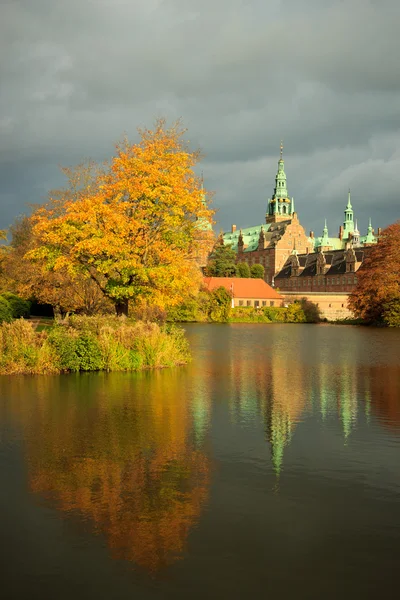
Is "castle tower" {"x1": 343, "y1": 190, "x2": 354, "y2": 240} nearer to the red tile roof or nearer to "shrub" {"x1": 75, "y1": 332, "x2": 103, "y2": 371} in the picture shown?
the red tile roof

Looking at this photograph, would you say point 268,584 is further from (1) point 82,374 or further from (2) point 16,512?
(1) point 82,374

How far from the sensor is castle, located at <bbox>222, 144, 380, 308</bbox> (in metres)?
140

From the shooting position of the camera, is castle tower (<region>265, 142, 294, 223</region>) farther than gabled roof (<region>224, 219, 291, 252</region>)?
Yes

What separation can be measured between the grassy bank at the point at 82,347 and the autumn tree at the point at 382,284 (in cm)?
5452

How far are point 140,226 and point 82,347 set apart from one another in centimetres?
758

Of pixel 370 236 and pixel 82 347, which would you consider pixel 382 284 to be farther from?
pixel 370 236

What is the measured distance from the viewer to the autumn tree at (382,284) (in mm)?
74062

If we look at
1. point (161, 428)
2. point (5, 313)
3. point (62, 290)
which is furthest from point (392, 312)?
point (161, 428)

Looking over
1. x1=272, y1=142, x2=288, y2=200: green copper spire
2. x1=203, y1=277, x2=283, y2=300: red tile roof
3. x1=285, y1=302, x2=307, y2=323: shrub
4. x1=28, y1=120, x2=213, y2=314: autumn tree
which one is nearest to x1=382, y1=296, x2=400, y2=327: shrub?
x1=285, y1=302, x2=307, y2=323: shrub

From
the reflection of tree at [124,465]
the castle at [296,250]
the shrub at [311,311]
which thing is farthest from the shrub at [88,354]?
the castle at [296,250]

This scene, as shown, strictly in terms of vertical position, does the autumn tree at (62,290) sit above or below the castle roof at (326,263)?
below

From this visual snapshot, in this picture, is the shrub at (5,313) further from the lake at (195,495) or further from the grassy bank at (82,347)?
the lake at (195,495)

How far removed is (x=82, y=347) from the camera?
22344mm

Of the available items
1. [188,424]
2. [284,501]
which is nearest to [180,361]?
[188,424]
